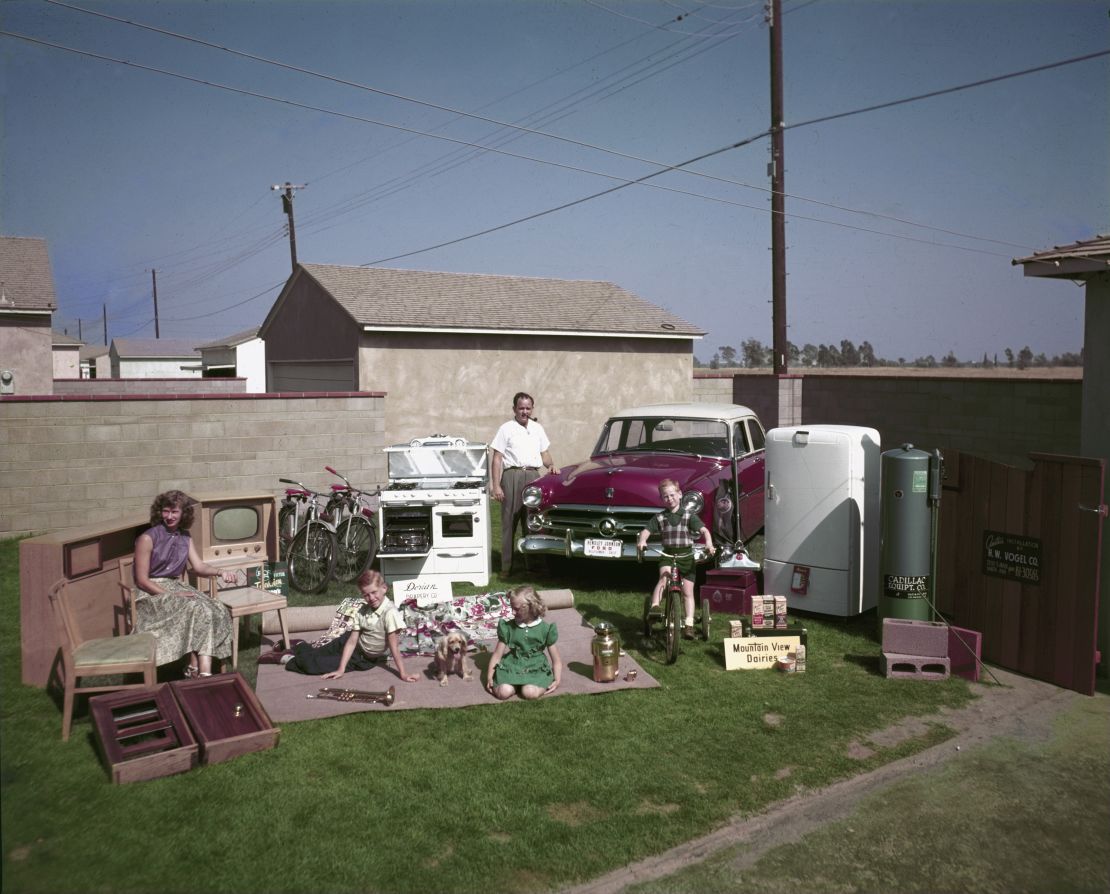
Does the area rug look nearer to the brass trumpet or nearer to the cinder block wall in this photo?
the brass trumpet

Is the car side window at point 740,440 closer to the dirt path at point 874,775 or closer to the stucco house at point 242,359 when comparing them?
the dirt path at point 874,775

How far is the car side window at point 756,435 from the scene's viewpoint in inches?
458

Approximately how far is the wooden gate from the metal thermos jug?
317cm

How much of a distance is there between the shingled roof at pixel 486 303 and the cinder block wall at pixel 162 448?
10.1ft

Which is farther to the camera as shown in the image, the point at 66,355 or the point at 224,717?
the point at 66,355

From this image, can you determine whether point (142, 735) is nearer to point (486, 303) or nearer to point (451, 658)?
point (451, 658)

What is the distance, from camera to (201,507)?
30.1ft

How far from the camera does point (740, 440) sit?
11.2 metres

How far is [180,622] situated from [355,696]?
1408 millimetres

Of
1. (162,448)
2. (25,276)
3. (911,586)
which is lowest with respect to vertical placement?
(911,586)

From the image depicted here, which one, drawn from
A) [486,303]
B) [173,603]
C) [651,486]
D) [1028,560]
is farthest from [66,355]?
[1028,560]

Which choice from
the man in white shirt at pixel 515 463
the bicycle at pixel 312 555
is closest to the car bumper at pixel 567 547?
the man in white shirt at pixel 515 463

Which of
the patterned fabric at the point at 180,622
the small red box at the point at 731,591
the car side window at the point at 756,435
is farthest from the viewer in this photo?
the car side window at the point at 756,435

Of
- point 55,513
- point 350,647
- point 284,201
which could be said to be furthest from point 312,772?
point 284,201
